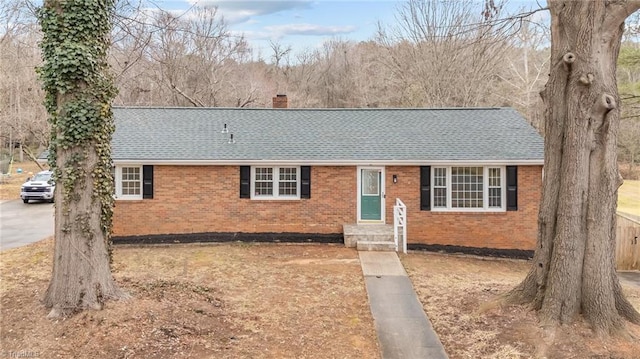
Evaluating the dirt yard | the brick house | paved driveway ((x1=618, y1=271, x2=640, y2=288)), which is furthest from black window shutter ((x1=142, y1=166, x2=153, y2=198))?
paved driveway ((x1=618, y1=271, x2=640, y2=288))

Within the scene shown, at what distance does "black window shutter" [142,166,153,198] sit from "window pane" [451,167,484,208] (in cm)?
903

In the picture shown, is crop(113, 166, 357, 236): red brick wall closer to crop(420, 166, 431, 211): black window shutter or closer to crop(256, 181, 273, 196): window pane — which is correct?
crop(256, 181, 273, 196): window pane

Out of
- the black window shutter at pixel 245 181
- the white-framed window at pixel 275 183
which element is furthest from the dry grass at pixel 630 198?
the black window shutter at pixel 245 181

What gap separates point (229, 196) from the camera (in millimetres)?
13156

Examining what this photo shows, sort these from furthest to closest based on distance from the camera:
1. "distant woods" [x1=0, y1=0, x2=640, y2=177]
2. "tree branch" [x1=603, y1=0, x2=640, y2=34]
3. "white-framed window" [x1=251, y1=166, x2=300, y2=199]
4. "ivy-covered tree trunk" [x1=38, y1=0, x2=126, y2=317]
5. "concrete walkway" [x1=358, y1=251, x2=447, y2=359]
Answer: "distant woods" [x1=0, y1=0, x2=640, y2=177] < "white-framed window" [x1=251, y1=166, x2=300, y2=199] < "ivy-covered tree trunk" [x1=38, y1=0, x2=126, y2=317] < "tree branch" [x1=603, y1=0, x2=640, y2=34] < "concrete walkway" [x1=358, y1=251, x2=447, y2=359]

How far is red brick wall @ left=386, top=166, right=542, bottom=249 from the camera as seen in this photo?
12.9m

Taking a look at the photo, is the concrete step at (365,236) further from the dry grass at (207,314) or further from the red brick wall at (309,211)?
the dry grass at (207,314)

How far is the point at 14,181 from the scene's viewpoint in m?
31.1

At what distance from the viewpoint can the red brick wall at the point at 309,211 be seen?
511 inches

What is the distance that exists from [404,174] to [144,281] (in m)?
7.86

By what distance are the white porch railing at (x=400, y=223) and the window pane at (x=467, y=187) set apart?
5.54ft

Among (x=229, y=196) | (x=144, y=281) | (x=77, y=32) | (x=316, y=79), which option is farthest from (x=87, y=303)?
(x=316, y=79)

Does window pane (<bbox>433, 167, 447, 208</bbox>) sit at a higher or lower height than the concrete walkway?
higher

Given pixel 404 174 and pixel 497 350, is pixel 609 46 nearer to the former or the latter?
pixel 497 350
